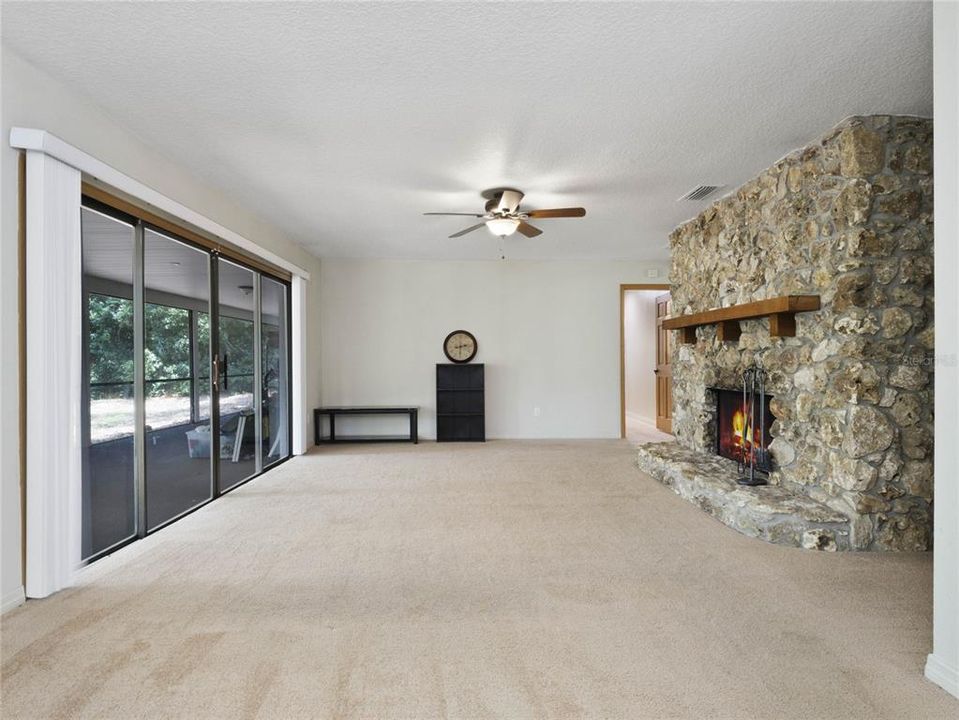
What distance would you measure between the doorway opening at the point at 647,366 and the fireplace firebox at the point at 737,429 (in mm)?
2939

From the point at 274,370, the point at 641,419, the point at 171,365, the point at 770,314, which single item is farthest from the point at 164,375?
the point at 641,419

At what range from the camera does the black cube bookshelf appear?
24.1ft

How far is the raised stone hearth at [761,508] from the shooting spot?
10.2 ft

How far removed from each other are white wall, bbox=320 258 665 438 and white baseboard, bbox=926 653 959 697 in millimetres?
5780

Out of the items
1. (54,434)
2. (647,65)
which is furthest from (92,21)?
(647,65)

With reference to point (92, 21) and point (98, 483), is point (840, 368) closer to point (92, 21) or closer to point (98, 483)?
point (92, 21)

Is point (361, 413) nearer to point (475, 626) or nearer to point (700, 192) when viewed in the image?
point (700, 192)

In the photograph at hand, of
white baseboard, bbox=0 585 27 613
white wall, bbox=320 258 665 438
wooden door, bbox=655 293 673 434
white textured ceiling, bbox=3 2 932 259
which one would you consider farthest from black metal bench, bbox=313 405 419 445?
white baseboard, bbox=0 585 27 613

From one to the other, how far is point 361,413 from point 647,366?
5.44 meters

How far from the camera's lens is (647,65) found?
2.54 metres

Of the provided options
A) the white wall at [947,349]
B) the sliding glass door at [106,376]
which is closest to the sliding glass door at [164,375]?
the sliding glass door at [106,376]

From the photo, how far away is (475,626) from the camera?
2.23 m

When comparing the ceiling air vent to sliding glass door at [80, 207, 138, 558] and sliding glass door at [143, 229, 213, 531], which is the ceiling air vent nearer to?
sliding glass door at [143, 229, 213, 531]

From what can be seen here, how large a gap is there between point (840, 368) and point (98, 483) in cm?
480
